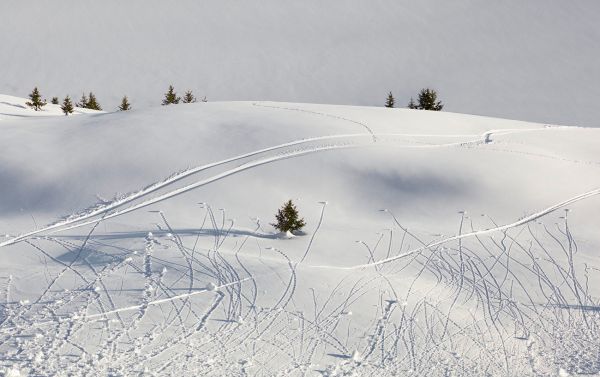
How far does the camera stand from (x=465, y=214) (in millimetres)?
18344

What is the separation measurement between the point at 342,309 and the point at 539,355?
134 inches

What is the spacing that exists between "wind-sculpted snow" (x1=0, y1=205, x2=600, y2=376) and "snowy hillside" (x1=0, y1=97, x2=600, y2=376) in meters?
0.04

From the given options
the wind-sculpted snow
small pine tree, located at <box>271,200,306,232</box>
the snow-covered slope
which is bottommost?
the wind-sculpted snow

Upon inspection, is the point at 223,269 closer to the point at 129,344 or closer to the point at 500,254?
the point at 129,344

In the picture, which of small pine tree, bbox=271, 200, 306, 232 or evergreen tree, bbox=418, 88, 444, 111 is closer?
small pine tree, bbox=271, 200, 306, 232

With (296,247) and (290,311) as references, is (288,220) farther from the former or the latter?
(290,311)

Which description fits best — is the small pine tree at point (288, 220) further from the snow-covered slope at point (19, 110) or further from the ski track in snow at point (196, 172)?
the snow-covered slope at point (19, 110)

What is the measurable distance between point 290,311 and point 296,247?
357cm

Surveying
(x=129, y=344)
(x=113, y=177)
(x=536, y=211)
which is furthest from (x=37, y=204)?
(x=536, y=211)

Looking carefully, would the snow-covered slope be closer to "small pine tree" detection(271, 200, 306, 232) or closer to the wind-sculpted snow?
the wind-sculpted snow

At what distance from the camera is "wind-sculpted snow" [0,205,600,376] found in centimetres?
1024

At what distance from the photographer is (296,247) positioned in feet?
51.0

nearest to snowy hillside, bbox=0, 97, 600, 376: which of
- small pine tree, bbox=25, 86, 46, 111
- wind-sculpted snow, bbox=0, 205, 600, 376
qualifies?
wind-sculpted snow, bbox=0, 205, 600, 376

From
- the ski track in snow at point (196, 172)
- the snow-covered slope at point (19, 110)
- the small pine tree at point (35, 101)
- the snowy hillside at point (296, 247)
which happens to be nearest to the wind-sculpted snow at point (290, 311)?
the snowy hillside at point (296, 247)
